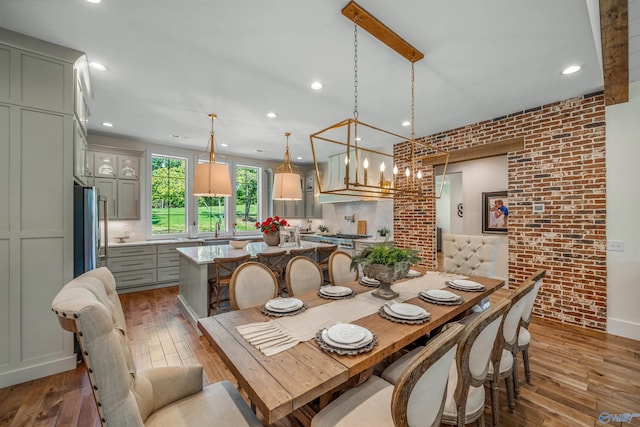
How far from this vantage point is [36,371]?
220 cm

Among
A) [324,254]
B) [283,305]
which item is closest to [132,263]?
[324,254]

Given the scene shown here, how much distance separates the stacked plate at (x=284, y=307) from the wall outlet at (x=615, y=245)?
3587mm

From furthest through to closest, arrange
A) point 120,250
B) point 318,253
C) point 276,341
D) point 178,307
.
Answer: point 120,250, point 318,253, point 178,307, point 276,341

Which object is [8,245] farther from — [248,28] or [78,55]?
[248,28]

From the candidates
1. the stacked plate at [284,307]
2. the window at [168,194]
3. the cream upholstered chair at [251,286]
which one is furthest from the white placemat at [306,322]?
the window at [168,194]

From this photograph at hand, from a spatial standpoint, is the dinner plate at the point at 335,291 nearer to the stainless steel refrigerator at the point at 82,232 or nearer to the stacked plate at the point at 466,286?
the stacked plate at the point at 466,286

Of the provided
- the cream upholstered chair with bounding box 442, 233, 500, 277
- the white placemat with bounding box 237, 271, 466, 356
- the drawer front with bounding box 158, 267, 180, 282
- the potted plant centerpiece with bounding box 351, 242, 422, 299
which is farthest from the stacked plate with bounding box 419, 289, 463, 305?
the drawer front with bounding box 158, 267, 180, 282

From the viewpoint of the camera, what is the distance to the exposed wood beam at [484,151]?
3.66 meters

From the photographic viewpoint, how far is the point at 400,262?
6.31ft

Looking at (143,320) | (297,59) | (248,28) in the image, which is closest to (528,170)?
(297,59)

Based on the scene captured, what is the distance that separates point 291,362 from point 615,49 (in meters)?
3.31

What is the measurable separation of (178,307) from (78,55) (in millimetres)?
3144

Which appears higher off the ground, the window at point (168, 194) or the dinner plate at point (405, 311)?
the window at point (168, 194)

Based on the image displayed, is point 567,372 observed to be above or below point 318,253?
below
